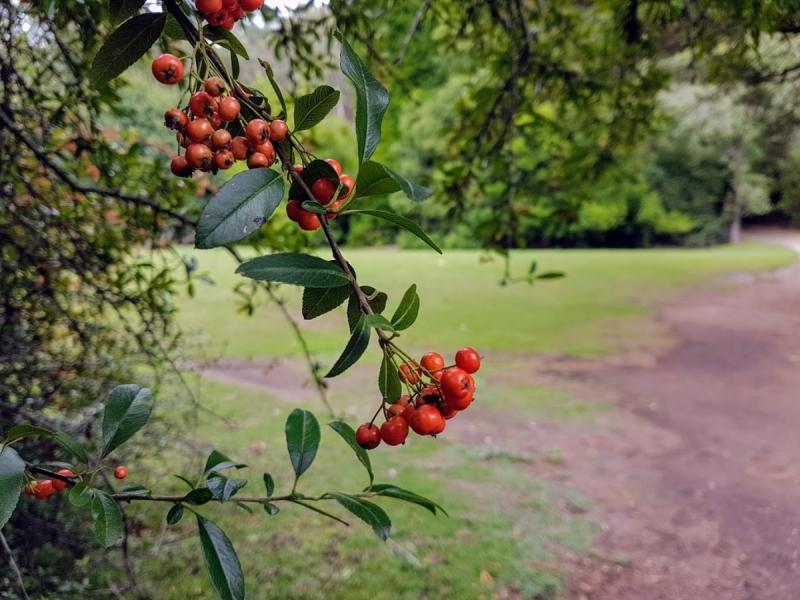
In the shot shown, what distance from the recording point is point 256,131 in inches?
24.6

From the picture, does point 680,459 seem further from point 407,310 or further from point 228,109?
point 228,109

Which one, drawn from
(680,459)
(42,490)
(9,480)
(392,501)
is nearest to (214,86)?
(9,480)

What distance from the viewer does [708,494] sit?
14.9 feet

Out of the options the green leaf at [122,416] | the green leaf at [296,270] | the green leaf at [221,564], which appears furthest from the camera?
the green leaf at [122,416]

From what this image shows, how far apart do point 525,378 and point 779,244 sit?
20920 mm

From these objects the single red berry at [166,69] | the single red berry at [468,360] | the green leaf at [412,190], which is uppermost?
the single red berry at [166,69]

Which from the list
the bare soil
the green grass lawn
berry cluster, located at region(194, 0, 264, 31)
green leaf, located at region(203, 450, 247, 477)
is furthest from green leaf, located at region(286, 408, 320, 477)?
the bare soil

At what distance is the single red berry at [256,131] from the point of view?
2.05 ft

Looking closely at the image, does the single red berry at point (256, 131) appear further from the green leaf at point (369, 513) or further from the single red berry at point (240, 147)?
the green leaf at point (369, 513)

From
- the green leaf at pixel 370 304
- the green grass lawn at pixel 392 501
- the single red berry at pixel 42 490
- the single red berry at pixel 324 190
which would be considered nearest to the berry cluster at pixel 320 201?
the single red berry at pixel 324 190

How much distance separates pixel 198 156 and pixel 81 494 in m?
0.50

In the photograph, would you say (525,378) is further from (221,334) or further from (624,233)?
(624,233)

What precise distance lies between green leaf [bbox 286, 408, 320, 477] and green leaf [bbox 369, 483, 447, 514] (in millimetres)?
126

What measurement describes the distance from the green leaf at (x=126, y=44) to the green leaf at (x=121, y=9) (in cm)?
1
